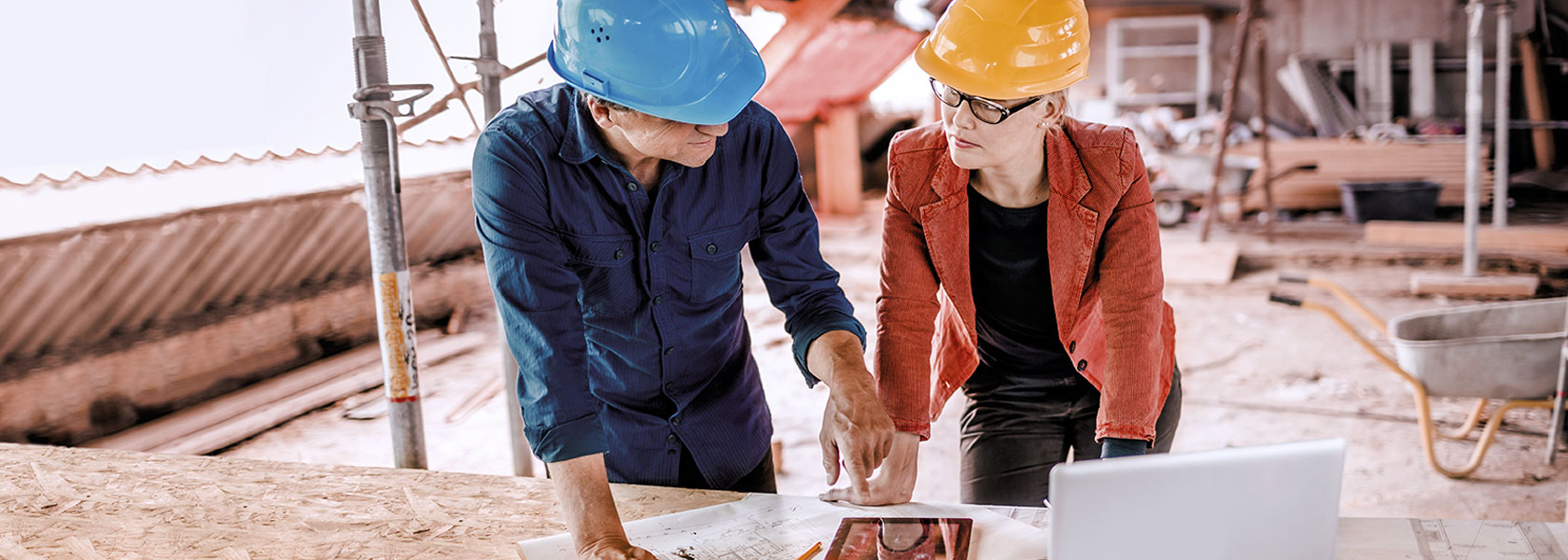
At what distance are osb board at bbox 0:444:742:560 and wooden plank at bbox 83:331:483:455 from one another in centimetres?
264

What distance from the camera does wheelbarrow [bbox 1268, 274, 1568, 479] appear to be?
356 cm

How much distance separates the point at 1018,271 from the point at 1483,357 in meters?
2.54

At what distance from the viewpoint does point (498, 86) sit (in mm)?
2555

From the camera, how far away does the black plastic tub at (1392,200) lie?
27.9ft

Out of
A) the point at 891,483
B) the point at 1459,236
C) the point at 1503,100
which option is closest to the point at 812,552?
the point at 891,483

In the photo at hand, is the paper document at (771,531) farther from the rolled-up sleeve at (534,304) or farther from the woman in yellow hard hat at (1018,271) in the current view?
the rolled-up sleeve at (534,304)

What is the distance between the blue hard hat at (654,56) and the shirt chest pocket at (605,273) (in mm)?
265

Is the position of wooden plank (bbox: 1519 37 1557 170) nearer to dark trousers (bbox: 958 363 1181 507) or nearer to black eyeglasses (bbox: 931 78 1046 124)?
dark trousers (bbox: 958 363 1181 507)

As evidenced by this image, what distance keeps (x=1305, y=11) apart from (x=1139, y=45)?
1.66 meters

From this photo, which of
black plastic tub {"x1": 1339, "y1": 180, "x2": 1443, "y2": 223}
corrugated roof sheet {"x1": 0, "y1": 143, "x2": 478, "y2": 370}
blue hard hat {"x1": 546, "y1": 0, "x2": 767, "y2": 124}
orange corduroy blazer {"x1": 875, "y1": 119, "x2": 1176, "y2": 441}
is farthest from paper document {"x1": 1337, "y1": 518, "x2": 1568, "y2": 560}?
black plastic tub {"x1": 1339, "y1": 180, "x2": 1443, "y2": 223}

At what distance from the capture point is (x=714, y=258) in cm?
175

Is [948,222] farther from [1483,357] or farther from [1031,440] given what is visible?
[1483,357]

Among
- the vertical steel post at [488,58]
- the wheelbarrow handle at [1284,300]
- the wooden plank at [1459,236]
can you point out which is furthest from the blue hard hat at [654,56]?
the wooden plank at [1459,236]

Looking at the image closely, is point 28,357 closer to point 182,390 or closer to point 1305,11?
point 182,390
